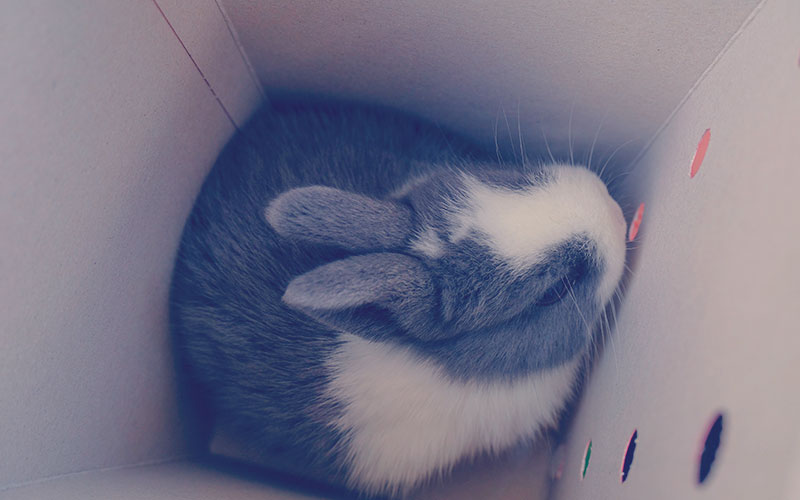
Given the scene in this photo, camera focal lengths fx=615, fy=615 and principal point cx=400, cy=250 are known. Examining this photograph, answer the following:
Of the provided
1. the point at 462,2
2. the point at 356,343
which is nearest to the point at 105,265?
the point at 356,343

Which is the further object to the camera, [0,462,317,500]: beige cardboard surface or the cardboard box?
[0,462,317,500]: beige cardboard surface

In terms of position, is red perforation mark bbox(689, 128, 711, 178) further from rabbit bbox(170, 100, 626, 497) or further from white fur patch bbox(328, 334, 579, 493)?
white fur patch bbox(328, 334, 579, 493)

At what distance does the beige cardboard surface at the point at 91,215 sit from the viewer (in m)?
1.22

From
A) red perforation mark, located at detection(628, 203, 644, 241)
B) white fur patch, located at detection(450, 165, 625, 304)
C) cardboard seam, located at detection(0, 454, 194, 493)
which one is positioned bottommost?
cardboard seam, located at detection(0, 454, 194, 493)

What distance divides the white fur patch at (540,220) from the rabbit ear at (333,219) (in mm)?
192

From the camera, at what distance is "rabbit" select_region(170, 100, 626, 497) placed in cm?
151

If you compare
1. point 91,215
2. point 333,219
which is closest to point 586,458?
point 333,219

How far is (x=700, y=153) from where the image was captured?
1408 millimetres

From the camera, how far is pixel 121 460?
159 cm

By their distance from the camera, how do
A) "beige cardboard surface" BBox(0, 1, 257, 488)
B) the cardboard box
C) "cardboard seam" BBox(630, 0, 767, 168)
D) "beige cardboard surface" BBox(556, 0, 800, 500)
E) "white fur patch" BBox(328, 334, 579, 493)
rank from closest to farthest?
"beige cardboard surface" BBox(556, 0, 800, 500), the cardboard box, "beige cardboard surface" BBox(0, 1, 257, 488), "cardboard seam" BBox(630, 0, 767, 168), "white fur patch" BBox(328, 334, 579, 493)

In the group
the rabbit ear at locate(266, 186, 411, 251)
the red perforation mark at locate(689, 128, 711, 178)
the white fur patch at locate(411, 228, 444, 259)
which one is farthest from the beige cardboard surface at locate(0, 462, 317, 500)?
the red perforation mark at locate(689, 128, 711, 178)

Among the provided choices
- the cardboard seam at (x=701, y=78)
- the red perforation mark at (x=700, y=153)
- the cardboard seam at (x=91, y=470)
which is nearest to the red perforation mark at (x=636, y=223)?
the cardboard seam at (x=701, y=78)

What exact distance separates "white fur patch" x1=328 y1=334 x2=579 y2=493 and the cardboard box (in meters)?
0.16

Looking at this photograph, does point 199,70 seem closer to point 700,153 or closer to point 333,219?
Answer: point 333,219
